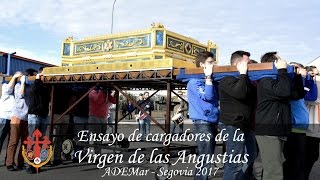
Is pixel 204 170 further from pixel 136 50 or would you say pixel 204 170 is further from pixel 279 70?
pixel 136 50

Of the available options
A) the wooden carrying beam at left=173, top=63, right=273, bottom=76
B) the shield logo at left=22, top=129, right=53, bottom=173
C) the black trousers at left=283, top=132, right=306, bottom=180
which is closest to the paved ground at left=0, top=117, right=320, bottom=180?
the shield logo at left=22, top=129, right=53, bottom=173

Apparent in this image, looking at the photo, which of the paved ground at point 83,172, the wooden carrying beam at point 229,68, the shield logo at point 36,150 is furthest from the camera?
the shield logo at point 36,150

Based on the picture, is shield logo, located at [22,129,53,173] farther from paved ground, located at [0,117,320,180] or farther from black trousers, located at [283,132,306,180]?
black trousers, located at [283,132,306,180]

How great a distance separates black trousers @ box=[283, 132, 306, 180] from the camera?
4508 millimetres

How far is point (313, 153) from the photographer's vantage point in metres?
5.10

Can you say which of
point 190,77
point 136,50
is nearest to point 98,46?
point 136,50

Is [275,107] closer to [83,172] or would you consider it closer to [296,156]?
[296,156]

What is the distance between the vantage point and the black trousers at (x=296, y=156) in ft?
14.8

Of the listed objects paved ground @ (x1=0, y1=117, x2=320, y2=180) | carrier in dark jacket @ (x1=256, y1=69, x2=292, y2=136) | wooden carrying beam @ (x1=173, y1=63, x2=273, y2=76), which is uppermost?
wooden carrying beam @ (x1=173, y1=63, x2=273, y2=76)

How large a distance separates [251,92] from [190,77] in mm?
1161

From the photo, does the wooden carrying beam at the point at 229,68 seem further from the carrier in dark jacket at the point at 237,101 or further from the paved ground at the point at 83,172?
the paved ground at the point at 83,172

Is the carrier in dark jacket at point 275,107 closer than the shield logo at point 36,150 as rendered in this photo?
Yes

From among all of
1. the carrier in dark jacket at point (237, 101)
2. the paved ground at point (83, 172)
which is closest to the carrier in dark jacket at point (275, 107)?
the carrier in dark jacket at point (237, 101)

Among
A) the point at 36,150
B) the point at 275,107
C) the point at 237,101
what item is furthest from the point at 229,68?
the point at 36,150
